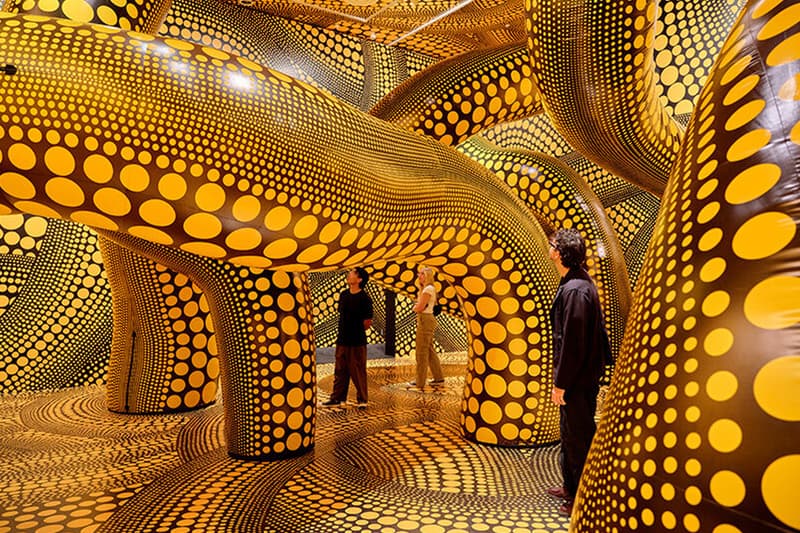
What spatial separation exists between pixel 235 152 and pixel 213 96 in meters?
0.25

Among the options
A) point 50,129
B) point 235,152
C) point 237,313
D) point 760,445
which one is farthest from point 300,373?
point 760,445

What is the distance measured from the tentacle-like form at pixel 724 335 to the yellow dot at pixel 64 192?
6.54ft

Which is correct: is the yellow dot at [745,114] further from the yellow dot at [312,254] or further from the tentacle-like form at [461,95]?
the tentacle-like form at [461,95]

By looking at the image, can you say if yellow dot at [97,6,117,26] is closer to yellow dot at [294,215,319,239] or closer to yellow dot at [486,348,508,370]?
yellow dot at [294,215,319,239]

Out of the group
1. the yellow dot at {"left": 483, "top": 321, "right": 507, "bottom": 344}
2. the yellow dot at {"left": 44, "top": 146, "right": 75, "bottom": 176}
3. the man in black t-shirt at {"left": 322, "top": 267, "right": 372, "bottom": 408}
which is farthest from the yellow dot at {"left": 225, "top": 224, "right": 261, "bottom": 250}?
→ the man in black t-shirt at {"left": 322, "top": 267, "right": 372, "bottom": 408}

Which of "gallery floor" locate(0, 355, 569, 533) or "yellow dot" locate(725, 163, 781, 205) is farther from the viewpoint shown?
"gallery floor" locate(0, 355, 569, 533)

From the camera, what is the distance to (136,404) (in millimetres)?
5090

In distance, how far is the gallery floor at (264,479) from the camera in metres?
2.88

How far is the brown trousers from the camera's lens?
5266 millimetres

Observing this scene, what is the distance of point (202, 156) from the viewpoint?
7.38 ft

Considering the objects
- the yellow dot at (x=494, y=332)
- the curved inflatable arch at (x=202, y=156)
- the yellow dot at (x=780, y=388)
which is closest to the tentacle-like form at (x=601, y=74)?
the curved inflatable arch at (x=202, y=156)

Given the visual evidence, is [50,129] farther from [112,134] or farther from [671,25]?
[671,25]

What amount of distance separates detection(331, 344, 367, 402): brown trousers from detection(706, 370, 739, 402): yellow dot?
4.35m

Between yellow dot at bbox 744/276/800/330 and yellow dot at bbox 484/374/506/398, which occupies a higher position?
yellow dot at bbox 744/276/800/330
